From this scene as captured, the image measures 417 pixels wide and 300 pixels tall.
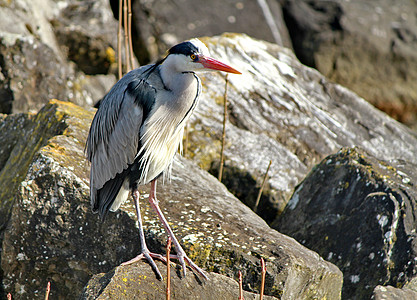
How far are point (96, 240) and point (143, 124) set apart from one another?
870mm

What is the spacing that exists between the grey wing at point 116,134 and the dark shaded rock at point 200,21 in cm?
451

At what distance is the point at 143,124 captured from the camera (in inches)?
149

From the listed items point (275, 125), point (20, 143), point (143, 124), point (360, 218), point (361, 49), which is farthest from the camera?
point (361, 49)

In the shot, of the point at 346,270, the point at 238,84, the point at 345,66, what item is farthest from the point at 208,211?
the point at 345,66

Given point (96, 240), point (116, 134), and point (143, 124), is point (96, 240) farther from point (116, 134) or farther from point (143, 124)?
point (143, 124)

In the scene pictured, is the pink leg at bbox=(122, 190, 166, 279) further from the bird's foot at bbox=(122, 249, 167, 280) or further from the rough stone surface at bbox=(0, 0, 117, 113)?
the rough stone surface at bbox=(0, 0, 117, 113)

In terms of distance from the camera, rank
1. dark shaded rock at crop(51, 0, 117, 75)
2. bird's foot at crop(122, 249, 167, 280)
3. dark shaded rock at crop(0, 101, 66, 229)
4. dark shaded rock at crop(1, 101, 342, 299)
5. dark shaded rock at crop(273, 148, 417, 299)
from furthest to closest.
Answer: dark shaded rock at crop(51, 0, 117, 75), dark shaded rock at crop(0, 101, 66, 229), dark shaded rock at crop(273, 148, 417, 299), dark shaded rock at crop(1, 101, 342, 299), bird's foot at crop(122, 249, 167, 280)

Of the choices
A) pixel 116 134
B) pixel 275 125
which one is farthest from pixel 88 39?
pixel 116 134

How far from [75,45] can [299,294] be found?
5671mm

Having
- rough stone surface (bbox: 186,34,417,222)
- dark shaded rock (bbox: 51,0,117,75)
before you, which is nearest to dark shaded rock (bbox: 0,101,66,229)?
rough stone surface (bbox: 186,34,417,222)

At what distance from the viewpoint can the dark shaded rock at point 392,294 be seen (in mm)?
3361

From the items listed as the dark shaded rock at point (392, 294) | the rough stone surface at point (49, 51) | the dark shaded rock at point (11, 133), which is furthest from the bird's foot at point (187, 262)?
the rough stone surface at point (49, 51)

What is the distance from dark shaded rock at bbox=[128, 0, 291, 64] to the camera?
28.2ft

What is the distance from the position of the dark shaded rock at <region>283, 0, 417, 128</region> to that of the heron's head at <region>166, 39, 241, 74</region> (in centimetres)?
613
